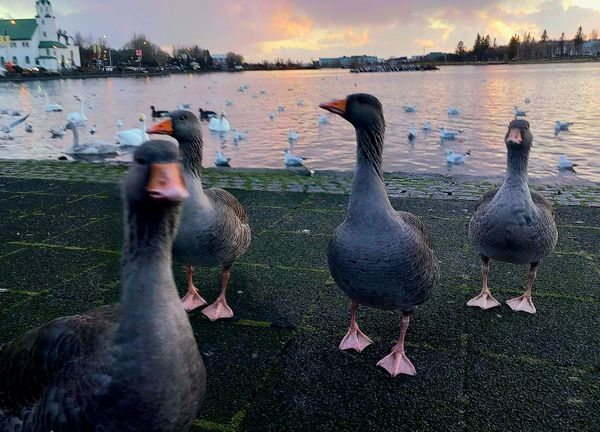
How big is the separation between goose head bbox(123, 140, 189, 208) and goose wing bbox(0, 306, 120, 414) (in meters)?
0.71

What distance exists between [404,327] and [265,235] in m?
3.55

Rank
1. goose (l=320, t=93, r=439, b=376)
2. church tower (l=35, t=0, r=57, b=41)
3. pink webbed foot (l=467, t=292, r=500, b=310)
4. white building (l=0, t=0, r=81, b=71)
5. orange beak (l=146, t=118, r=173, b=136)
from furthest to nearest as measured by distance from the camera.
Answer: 1. church tower (l=35, t=0, r=57, b=41)
2. white building (l=0, t=0, r=81, b=71)
3. orange beak (l=146, t=118, r=173, b=136)
4. pink webbed foot (l=467, t=292, r=500, b=310)
5. goose (l=320, t=93, r=439, b=376)

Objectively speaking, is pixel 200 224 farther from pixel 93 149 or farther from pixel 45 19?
pixel 45 19

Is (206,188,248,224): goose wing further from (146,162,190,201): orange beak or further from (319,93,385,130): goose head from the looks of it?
(146,162,190,201): orange beak

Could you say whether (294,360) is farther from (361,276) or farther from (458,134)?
(458,134)

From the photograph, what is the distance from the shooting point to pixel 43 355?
8.47ft

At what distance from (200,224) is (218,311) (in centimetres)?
97

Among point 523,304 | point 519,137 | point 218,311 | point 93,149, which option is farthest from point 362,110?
point 93,149

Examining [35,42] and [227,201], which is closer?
[227,201]

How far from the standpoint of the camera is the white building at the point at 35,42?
385 feet

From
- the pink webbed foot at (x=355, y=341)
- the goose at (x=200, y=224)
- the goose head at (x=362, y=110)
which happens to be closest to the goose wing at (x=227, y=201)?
the goose at (x=200, y=224)

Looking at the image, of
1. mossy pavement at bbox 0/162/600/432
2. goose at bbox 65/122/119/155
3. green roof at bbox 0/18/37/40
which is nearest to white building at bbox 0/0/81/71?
green roof at bbox 0/18/37/40

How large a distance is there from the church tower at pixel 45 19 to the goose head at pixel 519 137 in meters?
143

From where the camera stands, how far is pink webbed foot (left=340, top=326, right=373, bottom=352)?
173 inches
